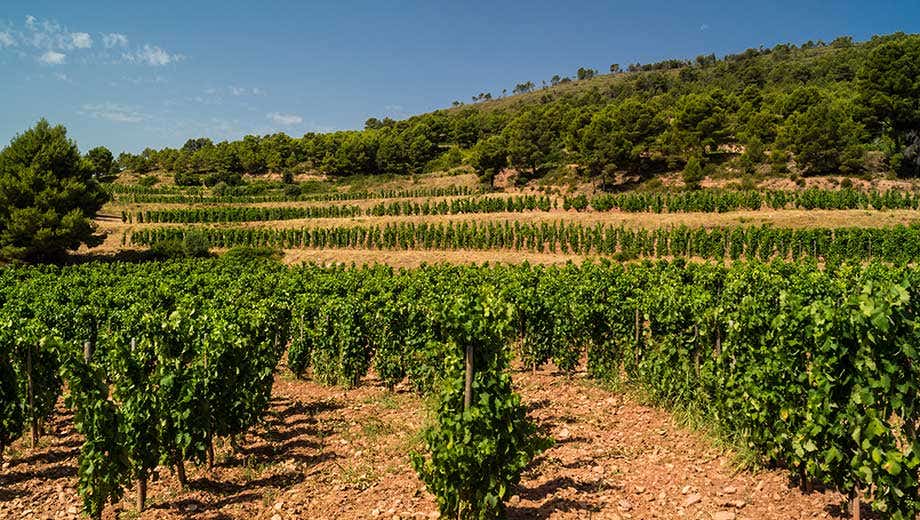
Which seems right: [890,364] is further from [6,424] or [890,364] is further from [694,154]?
[694,154]

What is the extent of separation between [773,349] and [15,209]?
48835 millimetres

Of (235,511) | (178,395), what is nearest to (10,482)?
(178,395)

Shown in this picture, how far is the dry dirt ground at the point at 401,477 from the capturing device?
7266 mm

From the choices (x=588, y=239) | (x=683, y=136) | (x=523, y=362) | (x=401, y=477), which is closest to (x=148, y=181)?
(x=588, y=239)

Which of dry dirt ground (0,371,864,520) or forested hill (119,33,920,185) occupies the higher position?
forested hill (119,33,920,185)

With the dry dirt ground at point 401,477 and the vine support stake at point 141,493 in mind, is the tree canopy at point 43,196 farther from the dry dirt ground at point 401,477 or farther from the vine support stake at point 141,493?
the vine support stake at point 141,493

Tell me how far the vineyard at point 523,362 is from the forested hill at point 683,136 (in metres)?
46.4

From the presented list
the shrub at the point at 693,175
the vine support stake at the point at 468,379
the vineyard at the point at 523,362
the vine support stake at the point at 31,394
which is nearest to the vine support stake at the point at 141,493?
the vineyard at the point at 523,362

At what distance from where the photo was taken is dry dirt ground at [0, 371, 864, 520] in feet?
23.8

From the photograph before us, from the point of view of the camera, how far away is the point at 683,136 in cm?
6400

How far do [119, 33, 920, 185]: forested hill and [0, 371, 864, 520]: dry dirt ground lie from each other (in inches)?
2154

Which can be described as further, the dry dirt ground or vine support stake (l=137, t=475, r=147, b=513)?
vine support stake (l=137, t=475, r=147, b=513)

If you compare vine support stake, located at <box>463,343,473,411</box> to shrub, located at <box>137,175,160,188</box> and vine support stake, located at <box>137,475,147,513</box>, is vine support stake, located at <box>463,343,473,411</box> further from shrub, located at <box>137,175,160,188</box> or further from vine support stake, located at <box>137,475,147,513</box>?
shrub, located at <box>137,175,160,188</box>

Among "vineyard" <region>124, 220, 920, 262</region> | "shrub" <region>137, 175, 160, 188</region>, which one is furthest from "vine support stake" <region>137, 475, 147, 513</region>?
"shrub" <region>137, 175, 160, 188</region>
